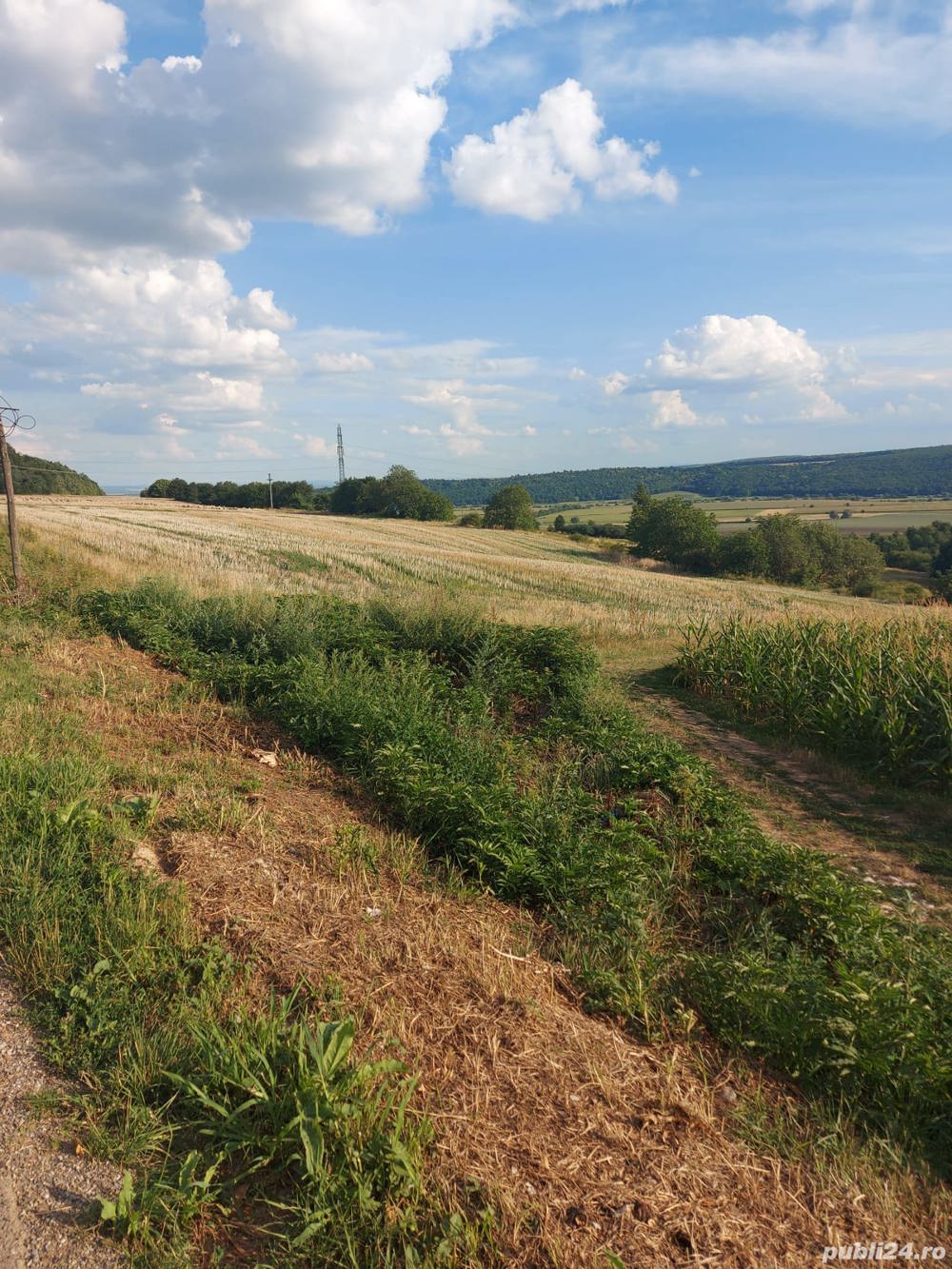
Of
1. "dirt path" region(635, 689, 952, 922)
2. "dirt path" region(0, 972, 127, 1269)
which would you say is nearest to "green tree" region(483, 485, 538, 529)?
"dirt path" region(635, 689, 952, 922)

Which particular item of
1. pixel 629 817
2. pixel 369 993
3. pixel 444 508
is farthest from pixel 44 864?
pixel 444 508

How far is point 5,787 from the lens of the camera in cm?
524

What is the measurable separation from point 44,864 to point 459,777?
3099mm

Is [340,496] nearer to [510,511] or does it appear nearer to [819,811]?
[510,511]

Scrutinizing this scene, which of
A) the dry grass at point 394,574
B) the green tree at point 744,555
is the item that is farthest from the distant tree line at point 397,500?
the dry grass at point 394,574

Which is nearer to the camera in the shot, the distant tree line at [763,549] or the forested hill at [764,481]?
the distant tree line at [763,549]

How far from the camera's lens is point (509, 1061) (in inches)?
132

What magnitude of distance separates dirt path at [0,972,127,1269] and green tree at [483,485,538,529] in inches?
3279

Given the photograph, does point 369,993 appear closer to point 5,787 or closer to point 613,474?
point 5,787

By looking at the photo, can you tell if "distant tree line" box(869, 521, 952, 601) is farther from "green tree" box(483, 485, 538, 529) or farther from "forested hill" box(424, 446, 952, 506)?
"forested hill" box(424, 446, 952, 506)

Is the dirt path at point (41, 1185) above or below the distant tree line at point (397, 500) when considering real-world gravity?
below

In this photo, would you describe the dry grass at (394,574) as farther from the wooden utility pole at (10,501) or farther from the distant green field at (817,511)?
the distant green field at (817,511)

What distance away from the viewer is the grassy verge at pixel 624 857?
12.1ft

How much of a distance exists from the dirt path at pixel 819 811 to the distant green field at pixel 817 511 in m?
76.9
